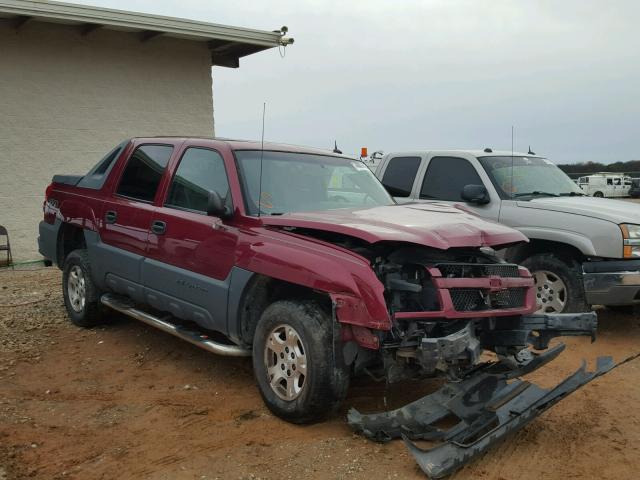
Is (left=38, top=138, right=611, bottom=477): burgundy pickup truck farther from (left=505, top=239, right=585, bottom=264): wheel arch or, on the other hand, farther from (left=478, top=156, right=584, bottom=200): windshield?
(left=478, top=156, right=584, bottom=200): windshield

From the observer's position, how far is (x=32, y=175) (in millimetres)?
11508

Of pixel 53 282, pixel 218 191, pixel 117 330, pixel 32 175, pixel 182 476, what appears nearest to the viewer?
pixel 182 476

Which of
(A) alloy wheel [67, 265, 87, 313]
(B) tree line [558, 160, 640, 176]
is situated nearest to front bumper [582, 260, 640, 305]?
(A) alloy wheel [67, 265, 87, 313]

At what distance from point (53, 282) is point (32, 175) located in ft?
9.33

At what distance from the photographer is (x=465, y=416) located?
3.80m

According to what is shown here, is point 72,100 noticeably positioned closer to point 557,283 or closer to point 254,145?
point 254,145

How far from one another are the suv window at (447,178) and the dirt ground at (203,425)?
2343 mm

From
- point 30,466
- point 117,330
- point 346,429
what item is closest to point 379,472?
point 346,429

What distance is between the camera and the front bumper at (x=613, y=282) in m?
6.24

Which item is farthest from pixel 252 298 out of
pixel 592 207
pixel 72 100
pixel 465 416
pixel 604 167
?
pixel 604 167

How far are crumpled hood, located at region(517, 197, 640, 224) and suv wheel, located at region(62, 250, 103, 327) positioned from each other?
470 cm

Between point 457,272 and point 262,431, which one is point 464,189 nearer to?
point 457,272

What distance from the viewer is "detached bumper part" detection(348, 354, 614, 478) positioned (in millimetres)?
3496

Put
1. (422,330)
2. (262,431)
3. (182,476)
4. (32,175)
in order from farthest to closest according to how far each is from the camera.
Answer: (32,175)
(262,431)
(422,330)
(182,476)
